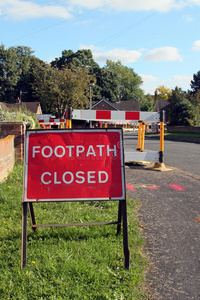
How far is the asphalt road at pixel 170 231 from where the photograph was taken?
2.80 m

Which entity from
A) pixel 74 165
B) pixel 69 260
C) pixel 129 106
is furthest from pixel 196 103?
pixel 129 106

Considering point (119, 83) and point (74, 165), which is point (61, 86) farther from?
point (119, 83)

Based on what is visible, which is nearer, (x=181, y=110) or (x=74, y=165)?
(x=74, y=165)

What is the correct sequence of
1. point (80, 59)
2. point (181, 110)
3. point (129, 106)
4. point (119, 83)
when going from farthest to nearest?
1. point (119, 83)
2. point (129, 106)
3. point (80, 59)
4. point (181, 110)

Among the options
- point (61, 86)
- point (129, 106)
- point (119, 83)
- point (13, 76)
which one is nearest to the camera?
point (61, 86)

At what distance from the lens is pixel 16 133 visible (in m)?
7.47

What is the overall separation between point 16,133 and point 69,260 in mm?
4923

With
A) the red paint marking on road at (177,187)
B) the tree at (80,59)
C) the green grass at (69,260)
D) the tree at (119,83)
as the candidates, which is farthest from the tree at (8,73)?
the green grass at (69,260)

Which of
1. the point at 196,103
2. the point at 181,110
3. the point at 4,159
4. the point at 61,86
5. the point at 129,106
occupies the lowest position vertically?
the point at 4,159

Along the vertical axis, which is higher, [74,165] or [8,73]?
[8,73]

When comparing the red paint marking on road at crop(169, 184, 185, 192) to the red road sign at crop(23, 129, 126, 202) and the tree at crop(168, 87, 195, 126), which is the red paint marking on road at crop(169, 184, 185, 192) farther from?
the tree at crop(168, 87, 195, 126)

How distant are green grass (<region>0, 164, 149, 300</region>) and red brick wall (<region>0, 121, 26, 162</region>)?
123 inches

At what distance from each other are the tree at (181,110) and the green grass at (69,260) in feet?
121

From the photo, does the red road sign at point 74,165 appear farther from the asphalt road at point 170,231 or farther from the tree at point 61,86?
the tree at point 61,86
